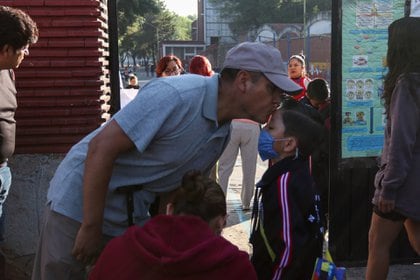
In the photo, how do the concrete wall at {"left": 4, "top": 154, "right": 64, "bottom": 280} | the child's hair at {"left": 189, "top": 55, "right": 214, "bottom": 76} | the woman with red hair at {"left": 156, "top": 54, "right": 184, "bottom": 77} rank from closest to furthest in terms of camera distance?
the concrete wall at {"left": 4, "top": 154, "right": 64, "bottom": 280}, the child's hair at {"left": 189, "top": 55, "right": 214, "bottom": 76}, the woman with red hair at {"left": 156, "top": 54, "right": 184, "bottom": 77}

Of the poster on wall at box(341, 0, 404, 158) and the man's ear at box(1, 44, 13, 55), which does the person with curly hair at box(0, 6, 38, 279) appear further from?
the poster on wall at box(341, 0, 404, 158)

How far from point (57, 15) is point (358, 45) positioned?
2.18 m

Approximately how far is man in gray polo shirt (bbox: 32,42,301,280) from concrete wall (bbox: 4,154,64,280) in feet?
5.90

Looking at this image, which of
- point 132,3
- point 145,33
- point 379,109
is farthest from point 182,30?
point 379,109

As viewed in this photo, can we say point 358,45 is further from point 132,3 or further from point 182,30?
point 182,30

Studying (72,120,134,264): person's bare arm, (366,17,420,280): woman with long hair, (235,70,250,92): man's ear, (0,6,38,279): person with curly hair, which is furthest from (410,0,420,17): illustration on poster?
(72,120,134,264): person's bare arm

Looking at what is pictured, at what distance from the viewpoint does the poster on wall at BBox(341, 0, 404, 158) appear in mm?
4082

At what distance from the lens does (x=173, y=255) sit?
4.89 feet

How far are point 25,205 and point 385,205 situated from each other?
2489 millimetres

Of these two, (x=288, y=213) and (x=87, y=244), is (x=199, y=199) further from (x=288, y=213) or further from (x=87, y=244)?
(x=288, y=213)

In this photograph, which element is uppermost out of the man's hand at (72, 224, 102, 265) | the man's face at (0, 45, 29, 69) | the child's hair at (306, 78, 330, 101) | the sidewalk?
the man's face at (0, 45, 29, 69)

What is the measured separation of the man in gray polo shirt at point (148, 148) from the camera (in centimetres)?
197

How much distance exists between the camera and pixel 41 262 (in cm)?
232

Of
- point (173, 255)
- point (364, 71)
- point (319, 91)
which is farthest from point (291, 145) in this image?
point (319, 91)
